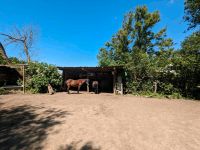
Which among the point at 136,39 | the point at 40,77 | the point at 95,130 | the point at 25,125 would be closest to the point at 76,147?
the point at 95,130

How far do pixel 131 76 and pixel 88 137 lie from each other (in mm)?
11846

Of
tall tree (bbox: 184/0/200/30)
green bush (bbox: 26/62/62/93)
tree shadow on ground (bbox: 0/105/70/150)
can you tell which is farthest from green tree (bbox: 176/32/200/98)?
green bush (bbox: 26/62/62/93)

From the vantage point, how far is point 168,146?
16.7 feet

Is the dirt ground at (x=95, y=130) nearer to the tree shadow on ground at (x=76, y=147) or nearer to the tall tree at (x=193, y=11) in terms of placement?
the tree shadow on ground at (x=76, y=147)

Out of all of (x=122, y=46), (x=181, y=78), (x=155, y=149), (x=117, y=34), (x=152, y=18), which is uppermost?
(x=152, y=18)

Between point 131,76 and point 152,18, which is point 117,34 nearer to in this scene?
point 152,18

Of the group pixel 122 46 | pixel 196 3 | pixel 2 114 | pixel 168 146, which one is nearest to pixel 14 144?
pixel 2 114

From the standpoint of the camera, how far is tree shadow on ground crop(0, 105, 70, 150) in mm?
4992

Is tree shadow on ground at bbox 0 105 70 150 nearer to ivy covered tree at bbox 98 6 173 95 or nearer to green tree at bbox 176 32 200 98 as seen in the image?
green tree at bbox 176 32 200 98

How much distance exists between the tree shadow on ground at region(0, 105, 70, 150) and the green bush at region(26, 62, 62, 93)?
273 inches

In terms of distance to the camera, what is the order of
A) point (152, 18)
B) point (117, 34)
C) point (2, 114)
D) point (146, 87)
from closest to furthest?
point (2, 114)
point (146, 87)
point (152, 18)
point (117, 34)

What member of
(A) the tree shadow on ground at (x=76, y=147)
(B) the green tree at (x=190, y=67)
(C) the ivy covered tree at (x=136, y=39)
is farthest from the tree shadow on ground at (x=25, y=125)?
(C) the ivy covered tree at (x=136, y=39)

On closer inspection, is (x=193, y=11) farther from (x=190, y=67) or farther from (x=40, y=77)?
(x=40, y=77)

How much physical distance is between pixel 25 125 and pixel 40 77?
10079mm
